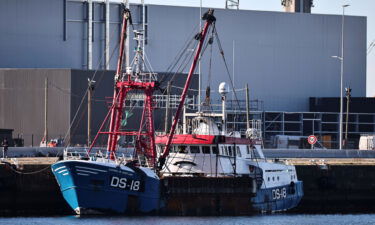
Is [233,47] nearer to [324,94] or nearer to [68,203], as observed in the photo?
[324,94]

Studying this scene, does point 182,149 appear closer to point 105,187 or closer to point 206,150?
point 206,150

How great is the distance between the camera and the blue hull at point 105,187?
57.3 m

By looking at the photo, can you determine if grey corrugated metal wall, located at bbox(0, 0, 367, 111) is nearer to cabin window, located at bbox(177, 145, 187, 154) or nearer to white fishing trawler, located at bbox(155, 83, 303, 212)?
white fishing trawler, located at bbox(155, 83, 303, 212)

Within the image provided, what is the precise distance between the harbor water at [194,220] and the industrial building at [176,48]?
38.0 metres

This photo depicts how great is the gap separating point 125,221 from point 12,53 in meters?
58.3

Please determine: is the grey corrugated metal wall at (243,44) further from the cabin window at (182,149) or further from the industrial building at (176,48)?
the cabin window at (182,149)

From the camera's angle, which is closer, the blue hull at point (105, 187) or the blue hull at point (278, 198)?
the blue hull at point (105, 187)

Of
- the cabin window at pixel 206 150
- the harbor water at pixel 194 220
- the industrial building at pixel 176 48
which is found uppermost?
the industrial building at pixel 176 48

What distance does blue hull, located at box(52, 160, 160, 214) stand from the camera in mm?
57281

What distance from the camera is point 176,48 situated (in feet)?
390

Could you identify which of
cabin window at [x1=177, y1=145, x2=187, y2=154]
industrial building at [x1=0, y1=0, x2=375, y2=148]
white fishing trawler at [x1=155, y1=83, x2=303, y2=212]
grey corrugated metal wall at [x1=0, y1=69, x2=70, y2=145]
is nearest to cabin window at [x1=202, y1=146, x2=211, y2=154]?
white fishing trawler at [x1=155, y1=83, x2=303, y2=212]

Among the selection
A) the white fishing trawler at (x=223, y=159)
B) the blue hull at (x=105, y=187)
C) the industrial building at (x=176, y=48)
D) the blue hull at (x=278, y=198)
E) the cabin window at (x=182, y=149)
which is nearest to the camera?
the blue hull at (x=105, y=187)

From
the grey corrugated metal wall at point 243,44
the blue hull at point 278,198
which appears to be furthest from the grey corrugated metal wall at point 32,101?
the blue hull at point 278,198

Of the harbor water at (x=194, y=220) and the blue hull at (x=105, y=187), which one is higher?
the blue hull at (x=105, y=187)
